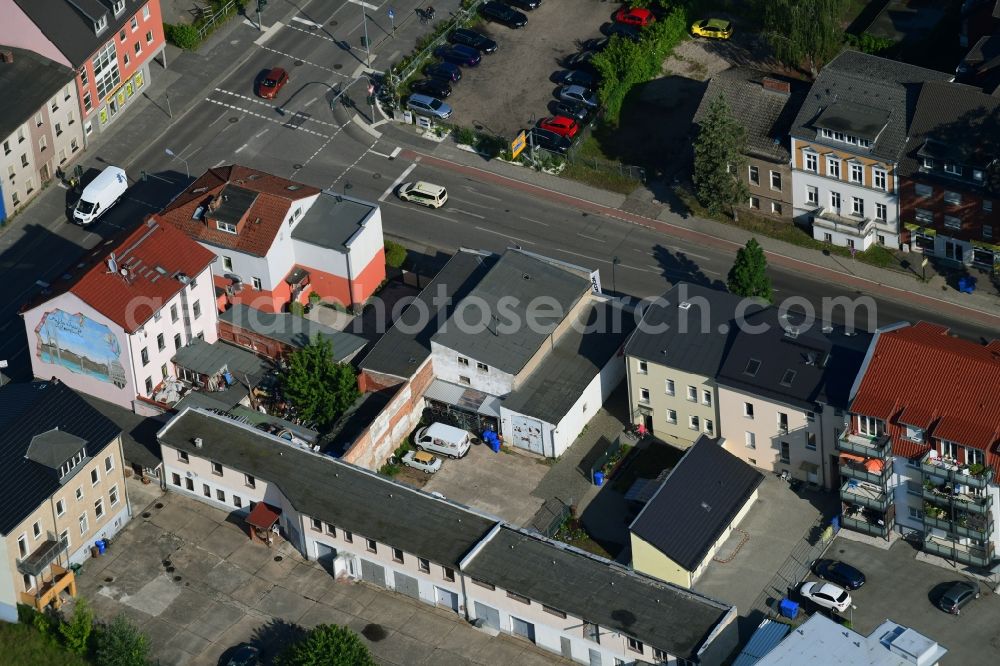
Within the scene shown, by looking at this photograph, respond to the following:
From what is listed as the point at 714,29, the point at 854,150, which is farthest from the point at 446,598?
the point at 714,29

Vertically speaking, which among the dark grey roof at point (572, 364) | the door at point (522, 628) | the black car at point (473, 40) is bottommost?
the door at point (522, 628)

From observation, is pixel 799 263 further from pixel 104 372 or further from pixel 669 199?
pixel 104 372

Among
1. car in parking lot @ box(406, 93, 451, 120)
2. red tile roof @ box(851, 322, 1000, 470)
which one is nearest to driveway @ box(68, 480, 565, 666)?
red tile roof @ box(851, 322, 1000, 470)

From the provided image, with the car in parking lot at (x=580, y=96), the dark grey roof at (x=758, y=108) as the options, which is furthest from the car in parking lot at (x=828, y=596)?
the car in parking lot at (x=580, y=96)

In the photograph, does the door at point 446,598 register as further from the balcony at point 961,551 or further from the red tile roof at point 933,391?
the balcony at point 961,551

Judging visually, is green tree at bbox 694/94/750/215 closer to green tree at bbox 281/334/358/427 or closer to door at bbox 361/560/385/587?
green tree at bbox 281/334/358/427
